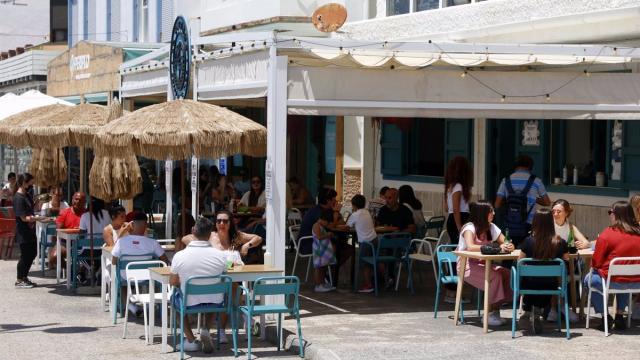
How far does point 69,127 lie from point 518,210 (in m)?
5.98

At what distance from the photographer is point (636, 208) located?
12633 mm

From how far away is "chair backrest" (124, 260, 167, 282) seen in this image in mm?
11477

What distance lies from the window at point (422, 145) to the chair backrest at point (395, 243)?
5021mm

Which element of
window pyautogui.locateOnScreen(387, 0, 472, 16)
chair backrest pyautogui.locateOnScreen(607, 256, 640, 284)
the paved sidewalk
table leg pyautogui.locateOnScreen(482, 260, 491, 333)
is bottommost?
the paved sidewalk

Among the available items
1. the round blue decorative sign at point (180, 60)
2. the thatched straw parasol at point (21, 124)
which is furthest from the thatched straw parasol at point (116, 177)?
the round blue decorative sign at point (180, 60)

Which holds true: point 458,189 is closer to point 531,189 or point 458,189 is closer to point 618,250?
point 531,189

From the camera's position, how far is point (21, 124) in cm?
1612

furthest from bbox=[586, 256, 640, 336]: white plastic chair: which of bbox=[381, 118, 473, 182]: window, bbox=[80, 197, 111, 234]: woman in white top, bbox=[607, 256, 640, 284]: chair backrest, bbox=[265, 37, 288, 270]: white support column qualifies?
bbox=[381, 118, 473, 182]: window

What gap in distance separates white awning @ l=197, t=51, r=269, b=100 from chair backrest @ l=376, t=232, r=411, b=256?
8.66 feet

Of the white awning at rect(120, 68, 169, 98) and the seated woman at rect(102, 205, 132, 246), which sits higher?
the white awning at rect(120, 68, 169, 98)

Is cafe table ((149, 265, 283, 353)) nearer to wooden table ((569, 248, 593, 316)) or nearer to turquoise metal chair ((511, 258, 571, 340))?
turquoise metal chair ((511, 258, 571, 340))

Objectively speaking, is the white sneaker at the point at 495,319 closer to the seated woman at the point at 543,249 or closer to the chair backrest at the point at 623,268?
the seated woman at the point at 543,249

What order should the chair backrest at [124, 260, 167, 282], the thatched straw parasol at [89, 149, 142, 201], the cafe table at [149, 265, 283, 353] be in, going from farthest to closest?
the thatched straw parasol at [89, 149, 142, 201] → the chair backrest at [124, 260, 167, 282] → the cafe table at [149, 265, 283, 353]

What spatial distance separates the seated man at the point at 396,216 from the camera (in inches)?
589
